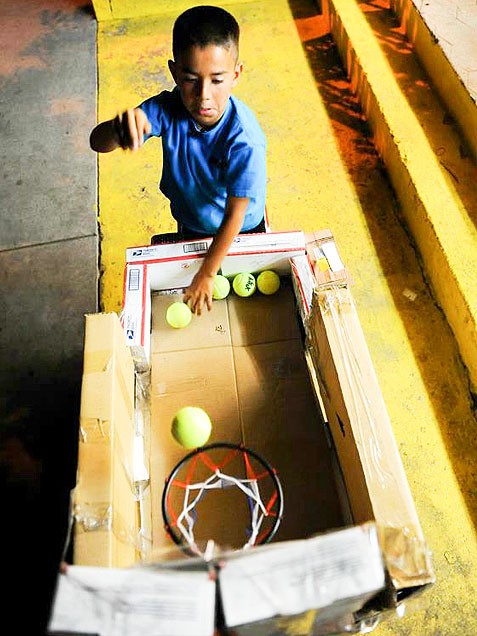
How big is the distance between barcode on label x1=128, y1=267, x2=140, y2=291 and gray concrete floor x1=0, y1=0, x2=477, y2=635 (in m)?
0.71

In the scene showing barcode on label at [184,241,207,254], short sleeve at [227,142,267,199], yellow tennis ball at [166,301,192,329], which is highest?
short sleeve at [227,142,267,199]

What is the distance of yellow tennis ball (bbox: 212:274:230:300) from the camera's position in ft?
5.32

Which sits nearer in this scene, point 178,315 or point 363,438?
point 363,438

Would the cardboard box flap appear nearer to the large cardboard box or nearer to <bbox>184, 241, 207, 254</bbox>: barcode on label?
the large cardboard box

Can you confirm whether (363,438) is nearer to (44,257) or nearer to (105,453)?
(105,453)

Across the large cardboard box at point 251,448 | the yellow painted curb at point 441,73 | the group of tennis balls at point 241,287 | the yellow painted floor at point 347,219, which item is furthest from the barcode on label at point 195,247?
the yellow painted curb at point 441,73

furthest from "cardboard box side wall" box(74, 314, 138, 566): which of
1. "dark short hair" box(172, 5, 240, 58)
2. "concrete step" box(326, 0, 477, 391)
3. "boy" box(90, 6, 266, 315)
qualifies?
"concrete step" box(326, 0, 477, 391)

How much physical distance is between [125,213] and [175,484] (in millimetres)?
1623

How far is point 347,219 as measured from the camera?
2.49m

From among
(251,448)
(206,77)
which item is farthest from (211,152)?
(251,448)

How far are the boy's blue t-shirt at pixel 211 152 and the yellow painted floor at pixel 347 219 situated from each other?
32.5 inches

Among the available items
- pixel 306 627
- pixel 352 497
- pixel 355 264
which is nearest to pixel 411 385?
pixel 355 264

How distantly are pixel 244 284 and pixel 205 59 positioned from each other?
623mm

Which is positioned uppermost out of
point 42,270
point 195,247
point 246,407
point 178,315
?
point 42,270
